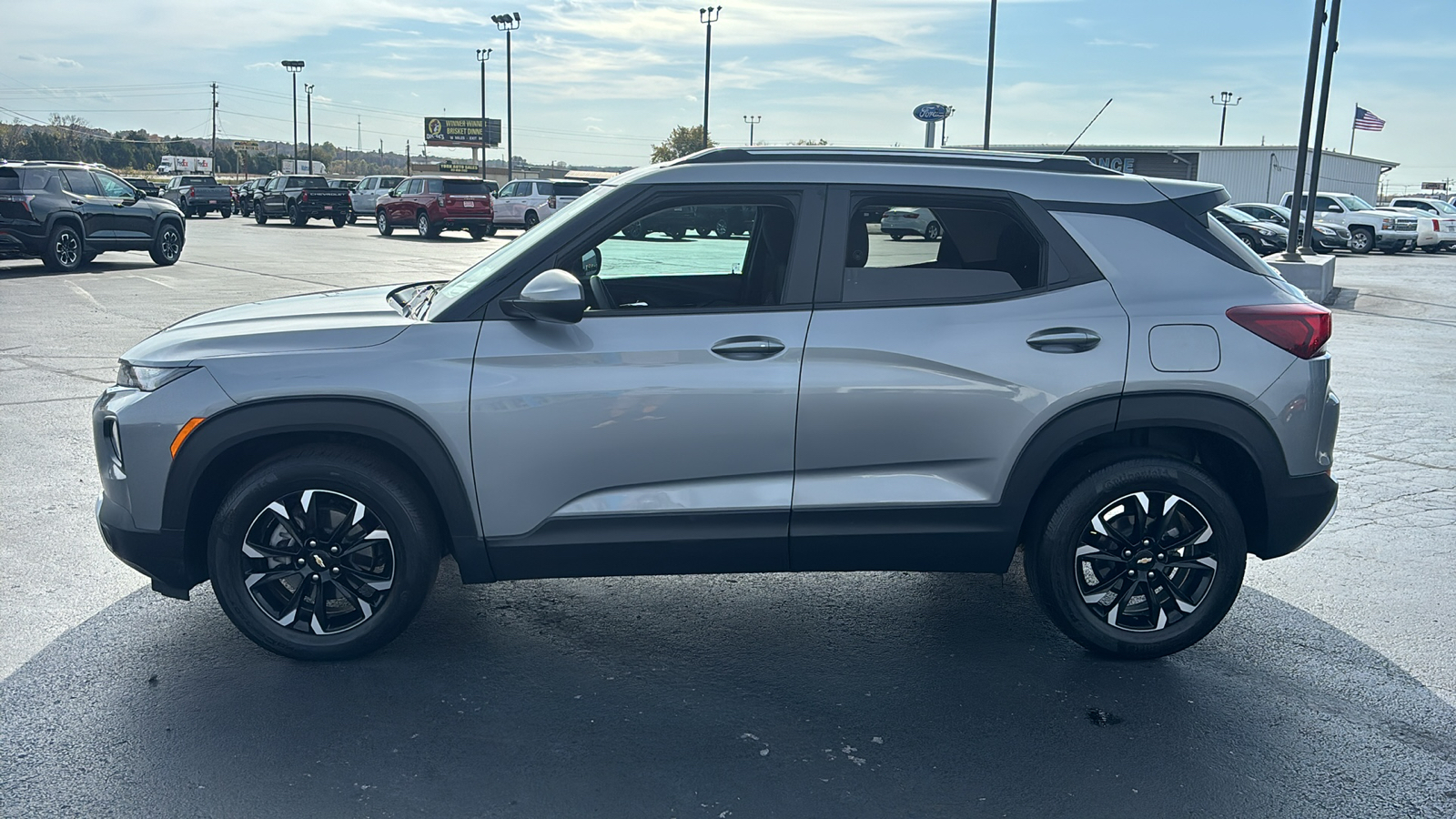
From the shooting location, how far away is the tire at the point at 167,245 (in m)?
20.9

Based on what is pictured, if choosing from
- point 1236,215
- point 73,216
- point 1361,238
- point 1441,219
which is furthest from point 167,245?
point 1441,219

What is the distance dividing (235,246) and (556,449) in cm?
2625

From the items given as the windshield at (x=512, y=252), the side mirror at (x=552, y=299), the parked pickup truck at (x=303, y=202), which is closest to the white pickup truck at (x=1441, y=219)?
the parked pickup truck at (x=303, y=202)

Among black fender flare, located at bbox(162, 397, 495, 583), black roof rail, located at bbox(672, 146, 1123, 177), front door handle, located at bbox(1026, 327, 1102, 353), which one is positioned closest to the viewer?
black fender flare, located at bbox(162, 397, 495, 583)

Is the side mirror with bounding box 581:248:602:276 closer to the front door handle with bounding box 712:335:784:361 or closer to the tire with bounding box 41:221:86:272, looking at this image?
the front door handle with bounding box 712:335:784:361

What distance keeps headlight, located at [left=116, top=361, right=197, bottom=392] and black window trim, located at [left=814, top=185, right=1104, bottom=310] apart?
87.6 inches

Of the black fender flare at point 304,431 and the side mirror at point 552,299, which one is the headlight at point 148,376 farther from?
the side mirror at point 552,299

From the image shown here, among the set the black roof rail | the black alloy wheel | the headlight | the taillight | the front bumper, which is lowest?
the front bumper

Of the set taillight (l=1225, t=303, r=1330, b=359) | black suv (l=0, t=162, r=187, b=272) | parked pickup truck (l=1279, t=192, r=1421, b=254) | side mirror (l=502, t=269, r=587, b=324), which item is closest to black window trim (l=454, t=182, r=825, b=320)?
side mirror (l=502, t=269, r=587, b=324)

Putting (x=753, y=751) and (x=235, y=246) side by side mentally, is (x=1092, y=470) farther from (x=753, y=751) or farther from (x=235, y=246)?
(x=235, y=246)

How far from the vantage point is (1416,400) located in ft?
31.2

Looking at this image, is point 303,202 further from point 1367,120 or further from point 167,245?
point 1367,120

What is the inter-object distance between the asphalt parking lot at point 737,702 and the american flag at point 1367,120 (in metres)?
40.4

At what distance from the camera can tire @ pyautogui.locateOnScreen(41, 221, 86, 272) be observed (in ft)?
61.9
